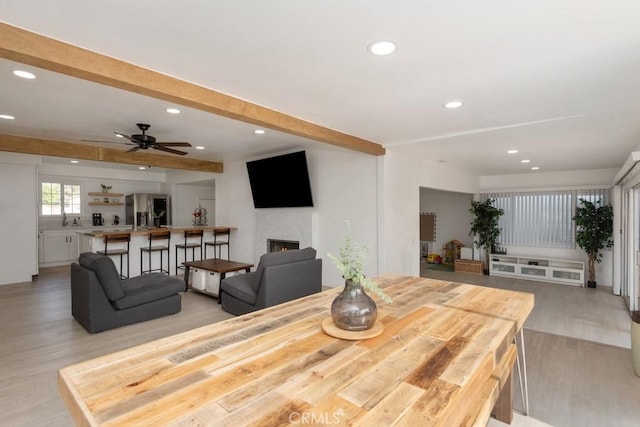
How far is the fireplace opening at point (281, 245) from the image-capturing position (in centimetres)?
613

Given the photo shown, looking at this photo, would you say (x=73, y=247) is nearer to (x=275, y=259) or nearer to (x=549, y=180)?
(x=275, y=259)

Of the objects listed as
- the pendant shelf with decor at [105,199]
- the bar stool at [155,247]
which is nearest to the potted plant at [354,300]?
the bar stool at [155,247]

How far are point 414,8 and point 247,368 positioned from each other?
183 cm

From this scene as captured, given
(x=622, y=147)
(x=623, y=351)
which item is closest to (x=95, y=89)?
(x=623, y=351)

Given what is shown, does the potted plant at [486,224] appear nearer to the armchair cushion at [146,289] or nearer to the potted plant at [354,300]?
the armchair cushion at [146,289]

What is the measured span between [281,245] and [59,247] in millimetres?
5646

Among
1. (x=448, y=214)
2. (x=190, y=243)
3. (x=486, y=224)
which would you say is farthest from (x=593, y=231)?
(x=190, y=243)

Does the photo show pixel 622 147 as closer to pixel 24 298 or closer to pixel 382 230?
pixel 382 230

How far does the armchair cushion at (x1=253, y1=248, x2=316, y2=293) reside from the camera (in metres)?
3.73

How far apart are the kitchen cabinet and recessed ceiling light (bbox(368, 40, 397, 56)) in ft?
28.9

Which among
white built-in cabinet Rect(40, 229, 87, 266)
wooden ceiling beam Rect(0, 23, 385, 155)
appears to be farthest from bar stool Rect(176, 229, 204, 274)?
wooden ceiling beam Rect(0, 23, 385, 155)

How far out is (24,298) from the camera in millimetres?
4934

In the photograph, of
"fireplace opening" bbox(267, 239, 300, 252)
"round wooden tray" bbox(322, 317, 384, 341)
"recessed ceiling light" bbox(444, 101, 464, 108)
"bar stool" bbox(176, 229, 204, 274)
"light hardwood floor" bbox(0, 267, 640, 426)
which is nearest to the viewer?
"round wooden tray" bbox(322, 317, 384, 341)

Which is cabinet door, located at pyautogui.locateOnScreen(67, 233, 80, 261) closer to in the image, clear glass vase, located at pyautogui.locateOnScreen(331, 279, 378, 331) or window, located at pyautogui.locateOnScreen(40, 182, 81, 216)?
window, located at pyautogui.locateOnScreen(40, 182, 81, 216)
